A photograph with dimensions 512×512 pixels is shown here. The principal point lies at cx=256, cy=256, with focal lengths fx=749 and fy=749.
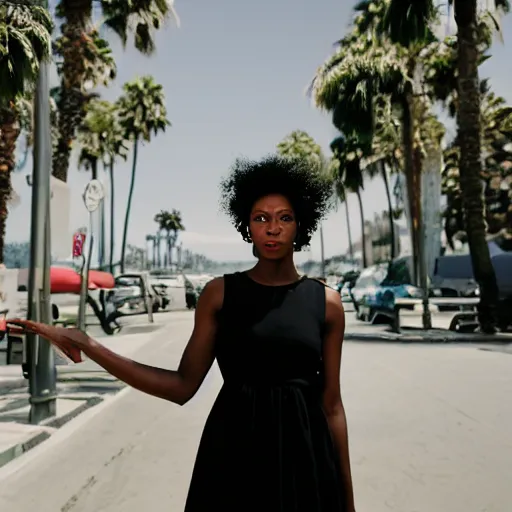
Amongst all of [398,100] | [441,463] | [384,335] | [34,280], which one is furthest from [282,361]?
[398,100]

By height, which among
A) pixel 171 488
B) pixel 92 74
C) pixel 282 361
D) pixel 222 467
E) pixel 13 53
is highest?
pixel 92 74

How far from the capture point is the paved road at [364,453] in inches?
203

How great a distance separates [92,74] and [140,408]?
A: 20.6 metres

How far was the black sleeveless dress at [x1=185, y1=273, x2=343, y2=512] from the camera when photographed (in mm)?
2174

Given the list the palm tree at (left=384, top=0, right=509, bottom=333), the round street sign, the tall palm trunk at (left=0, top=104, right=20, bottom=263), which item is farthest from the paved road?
the tall palm trunk at (left=0, top=104, right=20, bottom=263)

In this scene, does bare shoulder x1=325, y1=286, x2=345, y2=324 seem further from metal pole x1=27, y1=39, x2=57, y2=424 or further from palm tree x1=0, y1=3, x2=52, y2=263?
palm tree x1=0, y1=3, x2=52, y2=263

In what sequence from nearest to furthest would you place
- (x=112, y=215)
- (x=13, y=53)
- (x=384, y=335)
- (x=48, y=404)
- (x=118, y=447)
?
(x=118, y=447), (x=48, y=404), (x=13, y=53), (x=384, y=335), (x=112, y=215)

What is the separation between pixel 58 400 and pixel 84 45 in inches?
745

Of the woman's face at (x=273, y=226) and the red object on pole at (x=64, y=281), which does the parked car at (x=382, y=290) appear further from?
the woman's face at (x=273, y=226)

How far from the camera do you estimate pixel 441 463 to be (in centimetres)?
611

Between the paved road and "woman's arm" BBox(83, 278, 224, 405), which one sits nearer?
"woman's arm" BBox(83, 278, 224, 405)

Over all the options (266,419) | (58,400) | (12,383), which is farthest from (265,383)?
(12,383)

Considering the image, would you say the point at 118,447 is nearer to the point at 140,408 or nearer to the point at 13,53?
the point at 140,408

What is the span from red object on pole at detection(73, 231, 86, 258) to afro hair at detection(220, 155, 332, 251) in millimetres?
11701
